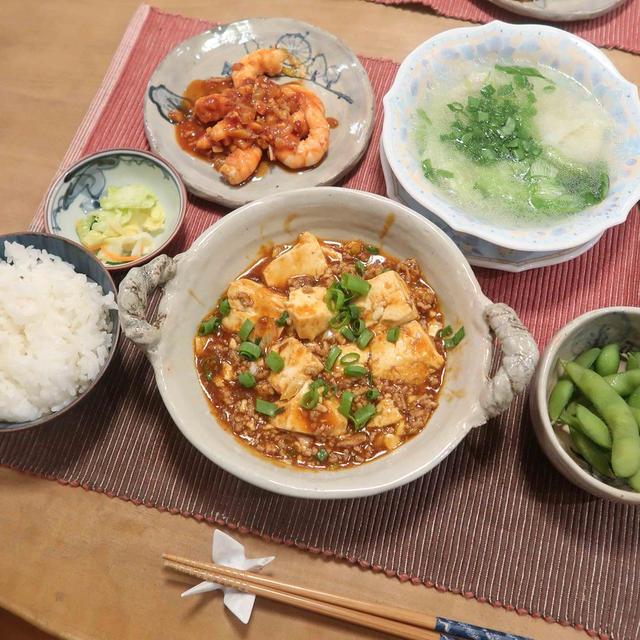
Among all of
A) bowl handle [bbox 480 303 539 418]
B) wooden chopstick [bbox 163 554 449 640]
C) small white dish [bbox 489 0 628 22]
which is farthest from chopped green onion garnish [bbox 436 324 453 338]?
small white dish [bbox 489 0 628 22]

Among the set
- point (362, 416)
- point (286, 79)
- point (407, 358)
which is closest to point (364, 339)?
point (407, 358)

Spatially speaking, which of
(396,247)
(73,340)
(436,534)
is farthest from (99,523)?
(396,247)

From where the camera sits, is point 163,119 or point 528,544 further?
point 163,119

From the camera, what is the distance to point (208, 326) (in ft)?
6.97

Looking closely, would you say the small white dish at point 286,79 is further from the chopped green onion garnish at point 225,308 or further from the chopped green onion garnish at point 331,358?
the chopped green onion garnish at point 331,358

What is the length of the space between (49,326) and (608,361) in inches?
84.5

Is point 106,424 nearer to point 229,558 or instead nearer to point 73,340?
point 73,340

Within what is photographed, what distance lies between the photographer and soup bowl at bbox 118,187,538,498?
1.78 metres

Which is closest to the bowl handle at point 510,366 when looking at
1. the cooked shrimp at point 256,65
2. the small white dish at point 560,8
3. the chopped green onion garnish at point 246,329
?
the chopped green onion garnish at point 246,329

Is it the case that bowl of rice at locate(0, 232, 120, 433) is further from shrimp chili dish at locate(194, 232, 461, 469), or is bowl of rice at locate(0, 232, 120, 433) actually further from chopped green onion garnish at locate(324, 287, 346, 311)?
chopped green onion garnish at locate(324, 287, 346, 311)

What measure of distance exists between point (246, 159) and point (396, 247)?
0.93 m

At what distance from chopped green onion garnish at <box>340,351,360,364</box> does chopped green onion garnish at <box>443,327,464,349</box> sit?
1.14 ft

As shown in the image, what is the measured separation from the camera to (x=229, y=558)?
2.04 metres

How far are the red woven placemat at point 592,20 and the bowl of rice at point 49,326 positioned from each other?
8.03ft
